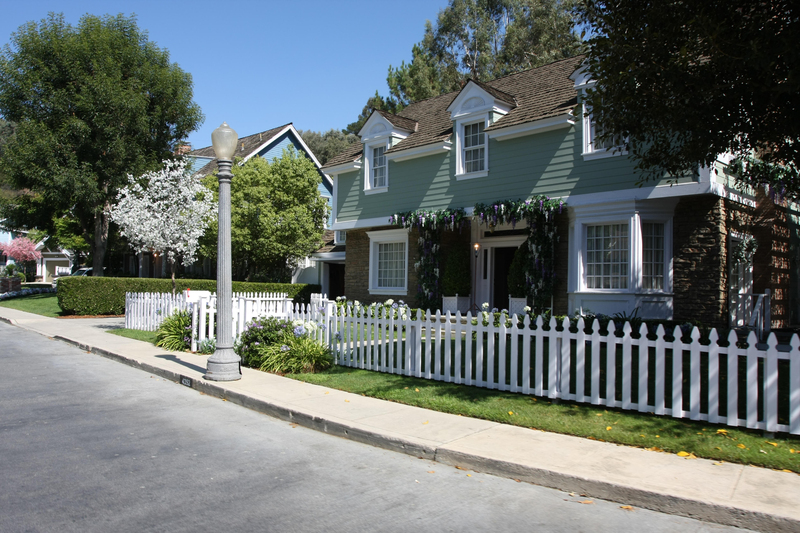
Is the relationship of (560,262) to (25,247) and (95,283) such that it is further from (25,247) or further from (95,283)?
(25,247)

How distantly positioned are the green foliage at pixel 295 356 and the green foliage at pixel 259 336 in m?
0.15

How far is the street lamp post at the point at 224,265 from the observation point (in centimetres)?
923

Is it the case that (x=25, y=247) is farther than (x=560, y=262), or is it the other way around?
(x=25, y=247)

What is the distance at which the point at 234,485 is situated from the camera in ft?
15.5

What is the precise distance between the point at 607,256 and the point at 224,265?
932 centimetres

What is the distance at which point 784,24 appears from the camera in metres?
7.13

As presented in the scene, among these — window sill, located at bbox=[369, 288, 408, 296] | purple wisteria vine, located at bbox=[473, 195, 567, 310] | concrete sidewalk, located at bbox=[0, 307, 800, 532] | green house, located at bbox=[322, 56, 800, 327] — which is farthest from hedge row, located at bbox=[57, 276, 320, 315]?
concrete sidewalk, located at bbox=[0, 307, 800, 532]

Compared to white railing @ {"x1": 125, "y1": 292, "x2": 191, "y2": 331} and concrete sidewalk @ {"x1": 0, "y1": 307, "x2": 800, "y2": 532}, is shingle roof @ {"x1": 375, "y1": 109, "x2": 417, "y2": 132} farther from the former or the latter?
concrete sidewalk @ {"x1": 0, "y1": 307, "x2": 800, "y2": 532}

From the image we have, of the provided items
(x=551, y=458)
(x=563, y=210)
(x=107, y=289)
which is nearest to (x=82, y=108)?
(x=107, y=289)

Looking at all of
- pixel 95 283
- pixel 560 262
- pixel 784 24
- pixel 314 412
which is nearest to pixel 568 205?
pixel 560 262

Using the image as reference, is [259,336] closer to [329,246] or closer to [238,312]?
[238,312]

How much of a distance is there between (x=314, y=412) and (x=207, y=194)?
788 inches

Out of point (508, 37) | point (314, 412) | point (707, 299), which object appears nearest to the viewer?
point (314, 412)

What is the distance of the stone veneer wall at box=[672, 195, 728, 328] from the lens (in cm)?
1267
